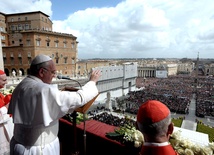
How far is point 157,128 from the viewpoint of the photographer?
1.46 meters

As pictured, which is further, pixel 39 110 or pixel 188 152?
pixel 188 152

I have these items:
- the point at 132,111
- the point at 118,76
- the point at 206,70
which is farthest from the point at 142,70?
the point at 132,111

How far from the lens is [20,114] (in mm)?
1723

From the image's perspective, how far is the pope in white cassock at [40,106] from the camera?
1629 mm

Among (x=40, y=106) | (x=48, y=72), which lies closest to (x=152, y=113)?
(x=40, y=106)

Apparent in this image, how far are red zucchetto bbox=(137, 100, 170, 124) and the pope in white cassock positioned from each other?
55 centimetres

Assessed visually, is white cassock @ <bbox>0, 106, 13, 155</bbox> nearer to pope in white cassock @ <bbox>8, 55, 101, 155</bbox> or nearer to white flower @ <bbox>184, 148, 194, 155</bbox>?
pope in white cassock @ <bbox>8, 55, 101, 155</bbox>

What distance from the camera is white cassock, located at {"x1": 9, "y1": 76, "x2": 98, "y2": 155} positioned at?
1.63 m

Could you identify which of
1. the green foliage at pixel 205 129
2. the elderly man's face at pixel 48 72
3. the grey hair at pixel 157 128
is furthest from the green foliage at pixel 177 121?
the elderly man's face at pixel 48 72

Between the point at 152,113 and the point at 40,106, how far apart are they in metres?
1.07

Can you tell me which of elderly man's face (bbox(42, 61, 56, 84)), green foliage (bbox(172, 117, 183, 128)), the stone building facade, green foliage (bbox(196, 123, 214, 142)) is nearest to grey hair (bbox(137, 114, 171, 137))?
elderly man's face (bbox(42, 61, 56, 84))

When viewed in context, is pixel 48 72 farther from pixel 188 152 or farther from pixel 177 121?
pixel 177 121

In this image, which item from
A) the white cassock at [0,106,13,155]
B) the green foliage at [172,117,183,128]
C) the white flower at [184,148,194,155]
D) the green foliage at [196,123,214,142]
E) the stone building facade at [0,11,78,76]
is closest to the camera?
the white flower at [184,148,194,155]

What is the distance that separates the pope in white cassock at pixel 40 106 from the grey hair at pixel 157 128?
62 cm
